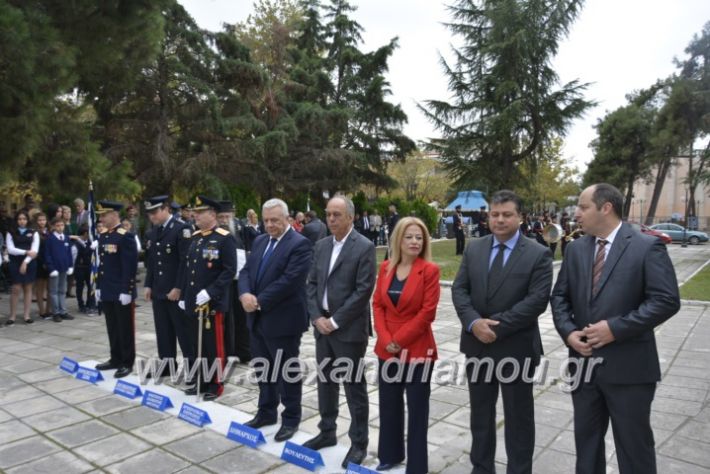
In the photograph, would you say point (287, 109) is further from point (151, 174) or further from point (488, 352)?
point (488, 352)

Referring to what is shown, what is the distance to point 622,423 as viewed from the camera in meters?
2.79

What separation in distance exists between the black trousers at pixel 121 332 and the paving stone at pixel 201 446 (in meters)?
2.04

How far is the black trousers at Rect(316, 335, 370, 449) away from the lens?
3641mm

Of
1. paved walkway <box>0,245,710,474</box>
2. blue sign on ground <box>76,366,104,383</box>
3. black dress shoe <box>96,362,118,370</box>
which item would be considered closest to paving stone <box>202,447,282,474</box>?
paved walkway <box>0,245,710,474</box>

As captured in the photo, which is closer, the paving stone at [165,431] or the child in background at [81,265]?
the paving stone at [165,431]

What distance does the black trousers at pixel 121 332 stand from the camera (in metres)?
5.75

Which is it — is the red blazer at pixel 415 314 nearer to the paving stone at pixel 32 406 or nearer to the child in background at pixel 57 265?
the paving stone at pixel 32 406

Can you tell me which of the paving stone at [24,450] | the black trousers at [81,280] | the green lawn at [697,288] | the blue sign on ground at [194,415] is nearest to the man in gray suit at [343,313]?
the blue sign on ground at [194,415]

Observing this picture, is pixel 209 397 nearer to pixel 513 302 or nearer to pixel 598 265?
pixel 513 302

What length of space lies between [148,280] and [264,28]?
25.5 meters

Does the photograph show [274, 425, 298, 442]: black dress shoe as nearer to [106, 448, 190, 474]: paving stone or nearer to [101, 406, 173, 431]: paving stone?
[106, 448, 190, 474]: paving stone

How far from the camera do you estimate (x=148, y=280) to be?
220 inches

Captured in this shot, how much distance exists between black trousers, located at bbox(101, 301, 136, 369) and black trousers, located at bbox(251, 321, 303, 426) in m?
2.21

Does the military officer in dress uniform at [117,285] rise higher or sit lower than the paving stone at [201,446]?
higher
